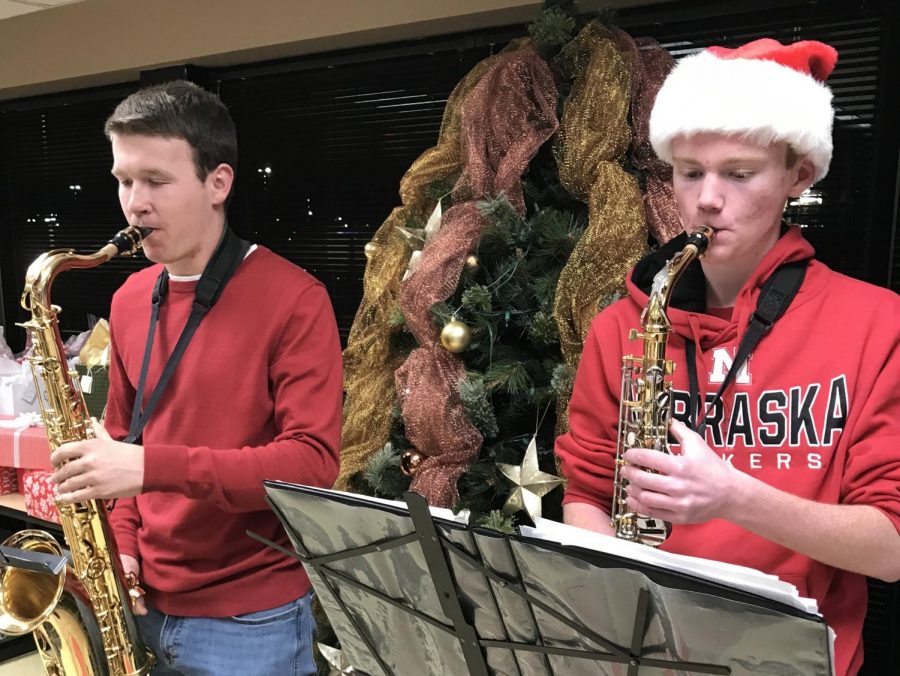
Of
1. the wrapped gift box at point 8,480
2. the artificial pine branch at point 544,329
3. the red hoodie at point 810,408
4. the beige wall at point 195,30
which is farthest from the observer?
the wrapped gift box at point 8,480

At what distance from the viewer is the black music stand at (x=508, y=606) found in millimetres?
947

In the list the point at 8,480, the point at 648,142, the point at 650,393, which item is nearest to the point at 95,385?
the point at 8,480

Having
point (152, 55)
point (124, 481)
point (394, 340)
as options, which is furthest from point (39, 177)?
point (124, 481)

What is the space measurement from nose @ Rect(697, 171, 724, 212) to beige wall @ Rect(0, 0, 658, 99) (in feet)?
4.89

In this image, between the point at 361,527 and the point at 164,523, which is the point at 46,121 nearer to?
the point at 164,523

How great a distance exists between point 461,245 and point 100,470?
1.17 meters

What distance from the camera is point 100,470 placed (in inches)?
61.3

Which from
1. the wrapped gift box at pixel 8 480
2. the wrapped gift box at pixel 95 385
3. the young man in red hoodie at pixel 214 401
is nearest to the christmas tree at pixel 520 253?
the young man in red hoodie at pixel 214 401

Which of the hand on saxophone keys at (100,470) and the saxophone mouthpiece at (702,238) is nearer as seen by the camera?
the saxophone mouthpiece at (702,238)

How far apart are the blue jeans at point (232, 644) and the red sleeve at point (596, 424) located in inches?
27.1

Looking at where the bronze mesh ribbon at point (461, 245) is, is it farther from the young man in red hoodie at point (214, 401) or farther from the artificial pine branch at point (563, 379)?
the young man in red hoodie at point (214, 401)

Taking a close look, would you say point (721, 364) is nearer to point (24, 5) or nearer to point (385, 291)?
point (385, 291)

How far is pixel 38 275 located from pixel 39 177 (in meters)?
3.25

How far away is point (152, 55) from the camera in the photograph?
3.69 meters
